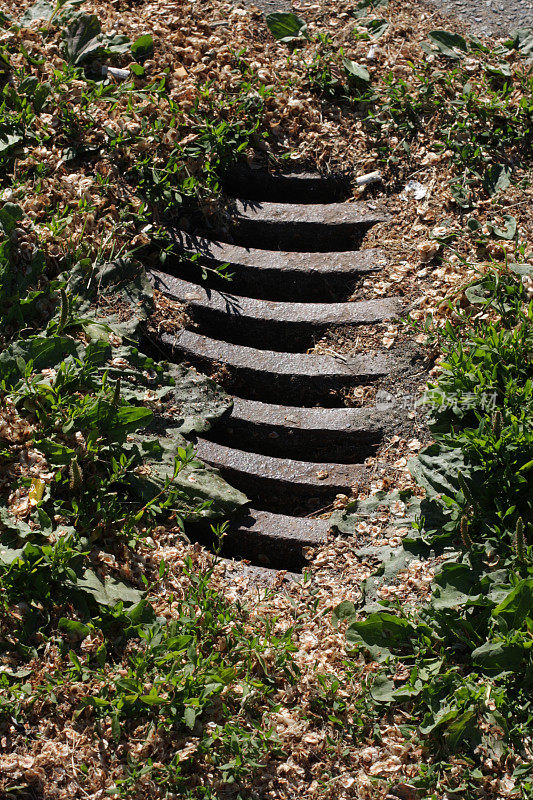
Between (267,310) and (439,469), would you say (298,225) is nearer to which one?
(267,310)

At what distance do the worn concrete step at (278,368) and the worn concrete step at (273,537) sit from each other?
20.7 inches

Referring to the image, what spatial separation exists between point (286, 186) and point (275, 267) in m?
0.48

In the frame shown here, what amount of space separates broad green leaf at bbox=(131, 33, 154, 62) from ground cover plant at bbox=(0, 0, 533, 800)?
0.04 feet

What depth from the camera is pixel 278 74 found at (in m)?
3.79

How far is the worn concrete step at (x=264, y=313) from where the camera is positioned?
3.27m

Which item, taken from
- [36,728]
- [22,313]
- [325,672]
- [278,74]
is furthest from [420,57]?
[36,728]

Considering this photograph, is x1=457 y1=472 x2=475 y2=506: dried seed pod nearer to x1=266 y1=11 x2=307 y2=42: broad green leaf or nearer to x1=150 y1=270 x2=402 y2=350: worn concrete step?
x1=150 y1=270 x2=402 y2=350: worn concrete step

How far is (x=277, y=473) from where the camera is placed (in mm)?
2990

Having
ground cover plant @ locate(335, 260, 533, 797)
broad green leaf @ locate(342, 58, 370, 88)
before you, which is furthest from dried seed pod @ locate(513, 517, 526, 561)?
broad green leaf @ locate(342, 58, 370, 88)

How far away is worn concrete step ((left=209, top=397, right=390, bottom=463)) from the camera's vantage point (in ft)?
9.93

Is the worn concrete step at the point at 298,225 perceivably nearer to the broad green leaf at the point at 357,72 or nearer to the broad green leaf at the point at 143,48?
the broad green leaf at the point at 357,72

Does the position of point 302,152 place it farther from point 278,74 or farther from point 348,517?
point 348,517

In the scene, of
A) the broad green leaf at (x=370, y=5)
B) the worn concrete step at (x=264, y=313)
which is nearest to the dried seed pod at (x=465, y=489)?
the worn concrete step at (x=264, y=313)

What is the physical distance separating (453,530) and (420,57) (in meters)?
2.40
